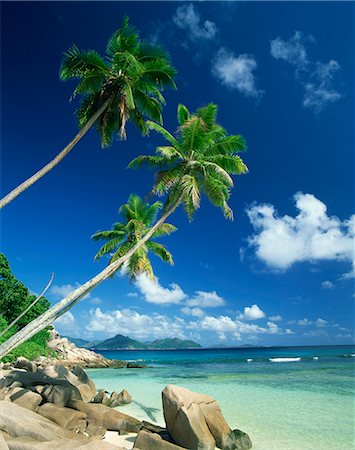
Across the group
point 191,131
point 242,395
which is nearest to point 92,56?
point 191,131

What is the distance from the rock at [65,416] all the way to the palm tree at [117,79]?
6651 millimetres

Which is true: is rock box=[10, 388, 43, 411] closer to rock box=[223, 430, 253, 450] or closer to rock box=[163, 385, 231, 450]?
rock box=[163, 385, 231, 450]

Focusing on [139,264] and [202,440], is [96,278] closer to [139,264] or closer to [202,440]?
[202,440]

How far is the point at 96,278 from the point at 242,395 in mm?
10594

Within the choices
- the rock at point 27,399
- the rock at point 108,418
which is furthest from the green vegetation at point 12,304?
the rock at point 108,418

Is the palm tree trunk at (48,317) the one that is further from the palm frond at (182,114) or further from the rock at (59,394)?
the palm frond at (182,114)

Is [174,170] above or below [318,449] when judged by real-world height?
above

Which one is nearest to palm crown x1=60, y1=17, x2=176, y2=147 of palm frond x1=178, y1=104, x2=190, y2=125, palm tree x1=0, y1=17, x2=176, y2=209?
palm tree x1=0, y1=17, x2=176, y2=209

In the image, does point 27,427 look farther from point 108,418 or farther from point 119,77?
point 119,77

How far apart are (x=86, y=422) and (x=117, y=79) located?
368 inches

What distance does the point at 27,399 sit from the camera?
9.17 m

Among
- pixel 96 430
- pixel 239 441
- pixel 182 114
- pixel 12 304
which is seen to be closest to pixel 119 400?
pixel 96 430

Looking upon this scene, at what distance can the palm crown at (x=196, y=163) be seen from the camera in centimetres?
1247

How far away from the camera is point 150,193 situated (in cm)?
1276
